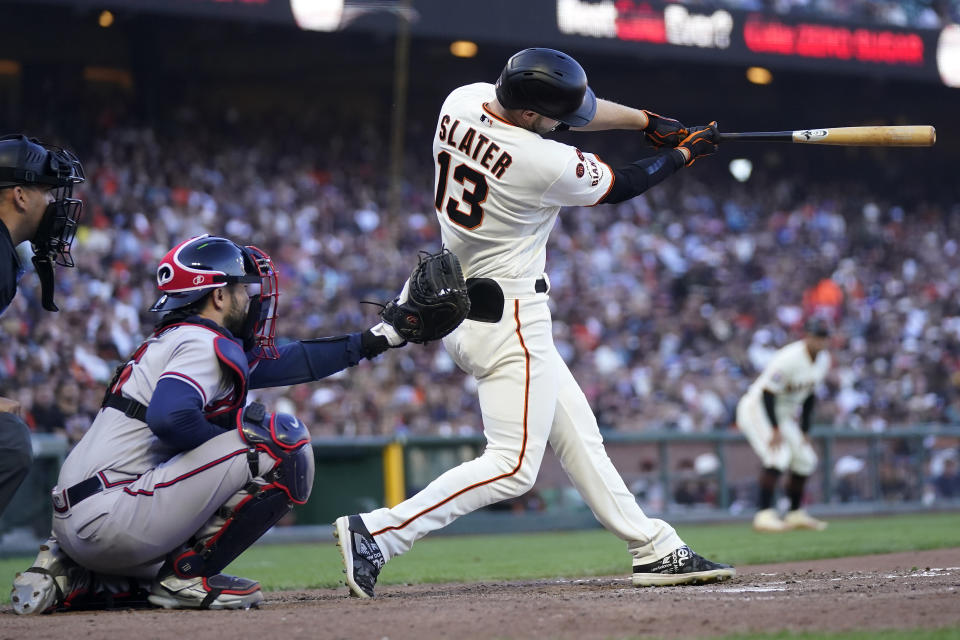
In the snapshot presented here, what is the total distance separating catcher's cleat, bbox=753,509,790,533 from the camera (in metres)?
9.73

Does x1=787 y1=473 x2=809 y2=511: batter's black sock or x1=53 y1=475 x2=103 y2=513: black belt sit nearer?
x1=53 y1=475 x2=103 y2=513: black belt

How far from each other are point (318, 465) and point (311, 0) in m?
6.71

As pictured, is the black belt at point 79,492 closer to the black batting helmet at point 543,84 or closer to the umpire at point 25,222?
the umpire at point 25,222

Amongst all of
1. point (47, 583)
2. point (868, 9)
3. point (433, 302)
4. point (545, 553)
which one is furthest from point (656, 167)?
point (868, 9)

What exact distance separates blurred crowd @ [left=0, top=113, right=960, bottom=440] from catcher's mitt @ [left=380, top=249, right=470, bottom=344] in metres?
6.24

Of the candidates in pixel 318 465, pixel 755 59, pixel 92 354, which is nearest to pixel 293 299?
pixel 92 354

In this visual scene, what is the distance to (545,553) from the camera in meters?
7.72

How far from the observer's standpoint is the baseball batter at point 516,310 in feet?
13.9

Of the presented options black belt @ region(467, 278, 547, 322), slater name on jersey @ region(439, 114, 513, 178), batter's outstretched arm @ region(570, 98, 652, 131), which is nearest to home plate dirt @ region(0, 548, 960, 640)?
black belt @ region(467, 278, 547, 322)

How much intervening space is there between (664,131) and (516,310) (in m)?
1.04

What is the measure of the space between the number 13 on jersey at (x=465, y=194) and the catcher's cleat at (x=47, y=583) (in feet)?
5.97

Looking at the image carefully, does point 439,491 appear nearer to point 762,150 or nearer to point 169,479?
point 169,479

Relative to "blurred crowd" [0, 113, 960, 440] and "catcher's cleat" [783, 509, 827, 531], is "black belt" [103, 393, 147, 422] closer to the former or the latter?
"blurred crowd" [0, 113, 960, 440]

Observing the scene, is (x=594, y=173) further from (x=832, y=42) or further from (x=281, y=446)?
(x=832, y=42)
